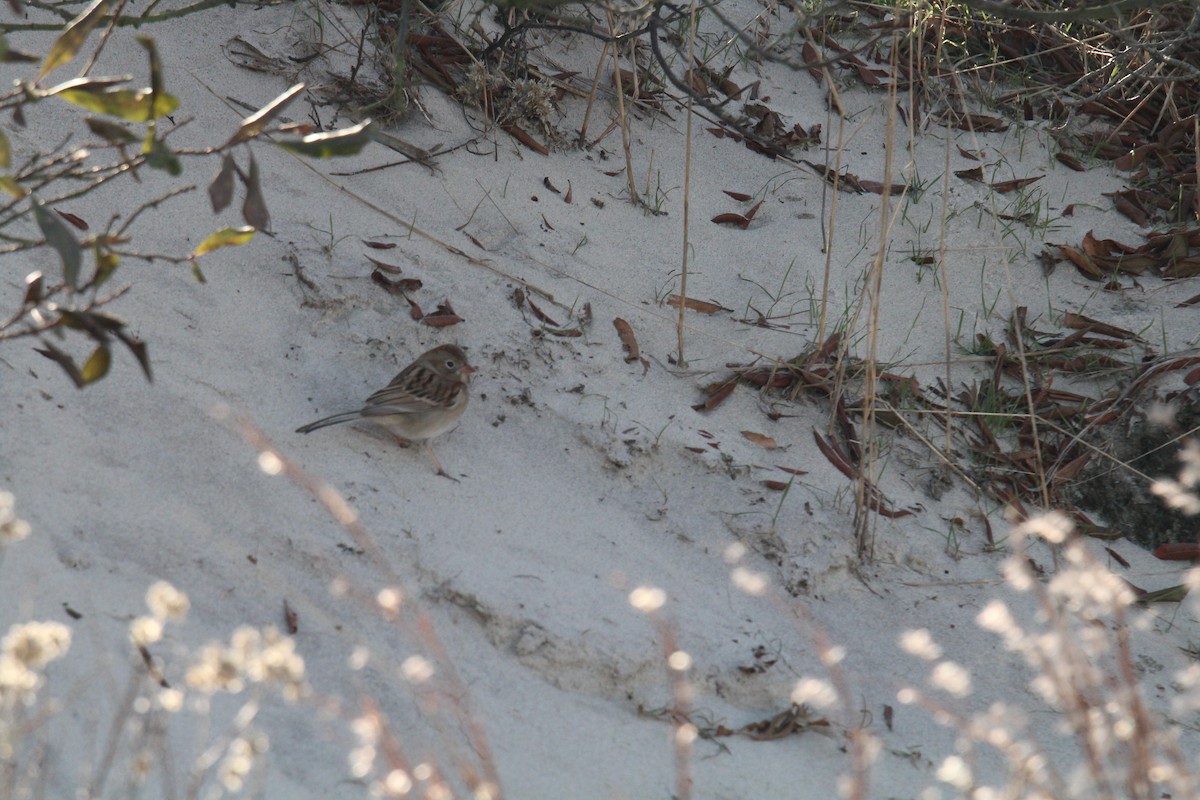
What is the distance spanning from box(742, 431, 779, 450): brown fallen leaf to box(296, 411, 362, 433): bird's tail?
65.7 inches

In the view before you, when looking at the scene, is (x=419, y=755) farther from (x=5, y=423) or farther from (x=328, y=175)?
(x=328, y=175)

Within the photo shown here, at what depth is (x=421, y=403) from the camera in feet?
13.8

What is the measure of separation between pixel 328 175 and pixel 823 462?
2.65 meters

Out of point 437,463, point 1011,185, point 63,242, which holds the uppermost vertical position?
point 63,242

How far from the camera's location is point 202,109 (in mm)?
5438

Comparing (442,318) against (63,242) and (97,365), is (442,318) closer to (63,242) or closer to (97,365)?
(97,365)

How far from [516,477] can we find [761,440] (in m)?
1.13

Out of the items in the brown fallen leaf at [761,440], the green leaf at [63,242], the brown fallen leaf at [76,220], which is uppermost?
the green leaf at [63,242]

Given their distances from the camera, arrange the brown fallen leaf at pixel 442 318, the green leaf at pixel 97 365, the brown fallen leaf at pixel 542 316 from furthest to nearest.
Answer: the brown fallen leaf at pixel 542 316 < the brown fallen leaf at pixel 442 318 < the green leaf at pixel 97 365

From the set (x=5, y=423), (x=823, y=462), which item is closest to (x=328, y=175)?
(x=5, y=423)

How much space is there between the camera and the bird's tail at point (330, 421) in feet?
13.8

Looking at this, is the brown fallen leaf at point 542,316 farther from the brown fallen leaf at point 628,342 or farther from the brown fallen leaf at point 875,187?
the brown fallen leaf at point 875,187

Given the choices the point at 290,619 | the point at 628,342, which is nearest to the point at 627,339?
the point at 628,342

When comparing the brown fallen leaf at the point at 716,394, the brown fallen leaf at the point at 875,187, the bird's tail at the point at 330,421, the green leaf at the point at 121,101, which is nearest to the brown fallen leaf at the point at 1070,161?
the brown fallen leaf at the point at 875,187
